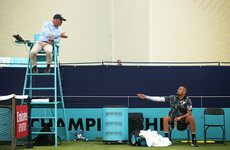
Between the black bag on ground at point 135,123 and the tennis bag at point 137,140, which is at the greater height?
the black bag on ground at point 135,123

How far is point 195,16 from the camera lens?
531 inches

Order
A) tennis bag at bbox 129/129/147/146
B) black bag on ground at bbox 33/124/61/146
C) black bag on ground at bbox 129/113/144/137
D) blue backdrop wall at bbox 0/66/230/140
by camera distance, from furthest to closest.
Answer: blue backdrop wall at bbox 0/66/230/140, black bag on ground at bbox 129/113/144/137, tennis bag at bbox 129/129/147/146, black bag on ground at bbox 33/124/61/146

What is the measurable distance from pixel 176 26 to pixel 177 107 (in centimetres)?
704

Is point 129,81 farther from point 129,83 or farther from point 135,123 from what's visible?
point 135,123

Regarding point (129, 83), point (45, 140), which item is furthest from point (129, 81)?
point (45, 140)

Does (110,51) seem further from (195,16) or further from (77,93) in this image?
(77,93)

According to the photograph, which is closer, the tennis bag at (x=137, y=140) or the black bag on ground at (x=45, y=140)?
the black bag on ground at (x=45, y=140)

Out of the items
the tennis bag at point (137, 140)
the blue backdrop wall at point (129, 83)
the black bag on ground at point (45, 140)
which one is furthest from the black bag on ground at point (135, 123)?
the black bag on ground at point (45, 140)

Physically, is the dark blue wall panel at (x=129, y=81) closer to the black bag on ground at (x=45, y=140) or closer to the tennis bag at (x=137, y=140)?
the tennis bag at (x=137, y=140)

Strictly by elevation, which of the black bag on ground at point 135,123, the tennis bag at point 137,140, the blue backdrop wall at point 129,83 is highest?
the blue backdrop wall at point 129,83

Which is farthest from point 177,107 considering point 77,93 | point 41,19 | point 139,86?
point 41,19

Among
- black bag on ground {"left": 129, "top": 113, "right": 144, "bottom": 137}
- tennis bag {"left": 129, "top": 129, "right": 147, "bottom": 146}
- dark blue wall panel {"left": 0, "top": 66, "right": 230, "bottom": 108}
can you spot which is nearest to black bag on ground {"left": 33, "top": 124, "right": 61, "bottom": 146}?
tennis bag {"left": 129, "top": 129, "right": 147, "bottom": 146}

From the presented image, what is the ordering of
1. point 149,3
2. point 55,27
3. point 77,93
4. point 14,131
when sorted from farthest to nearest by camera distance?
point 149,3, point 77,93, point 55,27, point 14,131

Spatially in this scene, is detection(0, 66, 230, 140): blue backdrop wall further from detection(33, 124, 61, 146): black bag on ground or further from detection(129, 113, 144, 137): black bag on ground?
detection(33, 124, 61, 146): black bag on ground
